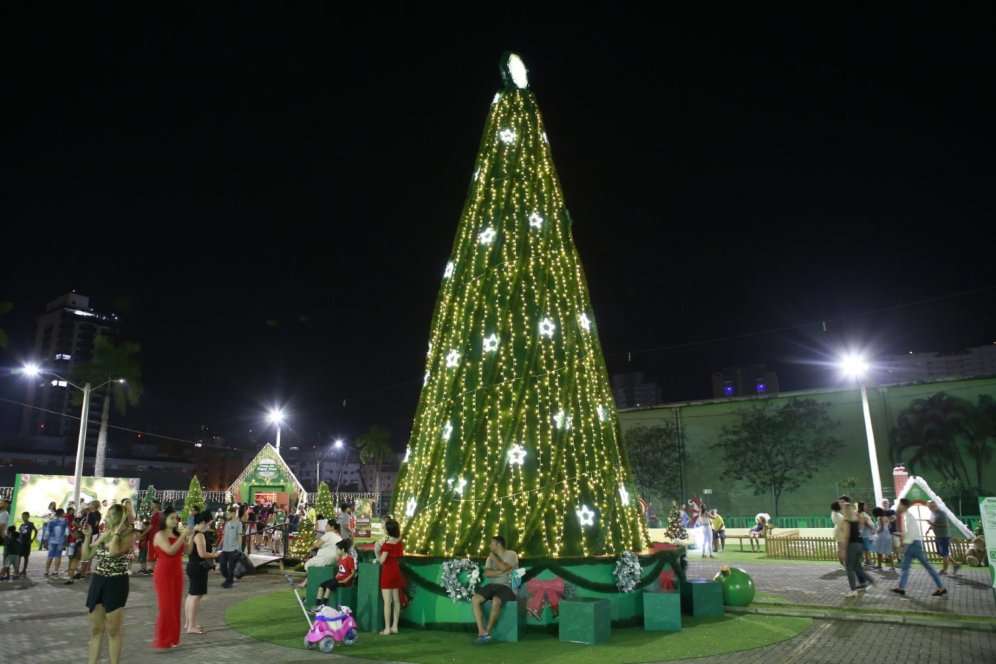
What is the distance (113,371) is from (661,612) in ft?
128

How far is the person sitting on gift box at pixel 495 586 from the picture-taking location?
359 inches

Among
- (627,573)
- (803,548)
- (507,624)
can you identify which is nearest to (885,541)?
(803,548)

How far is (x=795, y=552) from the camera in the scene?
20.7m

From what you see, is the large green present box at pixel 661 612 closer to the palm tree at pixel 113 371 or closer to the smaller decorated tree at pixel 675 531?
the smaller decorated tree at pixel 675 531

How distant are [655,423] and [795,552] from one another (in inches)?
1135

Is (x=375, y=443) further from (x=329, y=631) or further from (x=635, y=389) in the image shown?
(x=329, y=631)

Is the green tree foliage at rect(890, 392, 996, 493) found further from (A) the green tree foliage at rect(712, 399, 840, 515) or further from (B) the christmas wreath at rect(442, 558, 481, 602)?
(B) the christmas wreath at rect(442, 558, 481, 602)

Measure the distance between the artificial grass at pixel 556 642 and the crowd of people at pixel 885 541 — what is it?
8.57 feet

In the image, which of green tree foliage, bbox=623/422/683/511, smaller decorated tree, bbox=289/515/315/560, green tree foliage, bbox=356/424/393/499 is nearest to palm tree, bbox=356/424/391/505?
green tree foliage, bbox=356/424/393/499

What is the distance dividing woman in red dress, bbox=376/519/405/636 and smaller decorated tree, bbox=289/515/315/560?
1043cm

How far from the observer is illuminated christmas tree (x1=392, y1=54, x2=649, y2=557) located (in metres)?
10.4

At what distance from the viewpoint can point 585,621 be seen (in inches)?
355

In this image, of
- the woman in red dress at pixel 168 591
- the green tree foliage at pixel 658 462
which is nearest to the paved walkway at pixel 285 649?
the woman in red dress at pixel 168 591

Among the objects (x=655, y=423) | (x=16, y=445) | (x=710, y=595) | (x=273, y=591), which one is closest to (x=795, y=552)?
(x=710, y=595)
